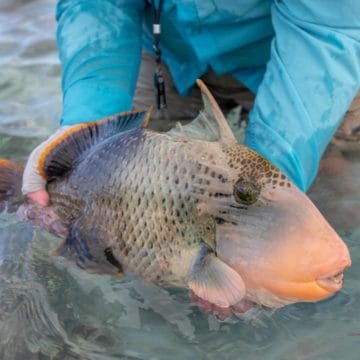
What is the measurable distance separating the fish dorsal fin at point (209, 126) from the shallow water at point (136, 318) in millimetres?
561

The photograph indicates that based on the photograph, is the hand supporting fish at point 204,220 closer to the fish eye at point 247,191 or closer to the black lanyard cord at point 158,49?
the fish eye at point 247,191

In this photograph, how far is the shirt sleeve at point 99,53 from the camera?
6.46 feet

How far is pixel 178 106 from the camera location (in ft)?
8.41

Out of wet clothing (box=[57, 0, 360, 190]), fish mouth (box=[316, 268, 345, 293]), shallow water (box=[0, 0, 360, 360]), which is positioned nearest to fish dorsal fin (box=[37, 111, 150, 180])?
wet clothing (box=[57, 0, 360, 190])

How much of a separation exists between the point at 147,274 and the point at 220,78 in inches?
43.5

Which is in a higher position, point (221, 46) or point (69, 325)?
point (221, 46)

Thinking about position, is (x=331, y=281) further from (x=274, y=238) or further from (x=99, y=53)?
(x=99, y=53)

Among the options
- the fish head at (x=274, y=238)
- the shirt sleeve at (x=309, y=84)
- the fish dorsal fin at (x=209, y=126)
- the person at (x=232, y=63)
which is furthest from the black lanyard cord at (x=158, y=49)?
the fish head at (x=274, y=238)

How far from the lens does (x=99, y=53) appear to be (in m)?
2.07

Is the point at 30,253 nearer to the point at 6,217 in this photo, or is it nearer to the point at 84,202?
the point at 6,217

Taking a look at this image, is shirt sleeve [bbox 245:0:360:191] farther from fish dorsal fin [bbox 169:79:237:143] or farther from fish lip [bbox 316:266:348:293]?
fish lip [bbox 316:266:348:293]

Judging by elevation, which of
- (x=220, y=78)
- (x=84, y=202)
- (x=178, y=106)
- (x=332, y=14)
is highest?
(x=332, y=14)

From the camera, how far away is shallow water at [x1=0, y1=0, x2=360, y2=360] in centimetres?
163

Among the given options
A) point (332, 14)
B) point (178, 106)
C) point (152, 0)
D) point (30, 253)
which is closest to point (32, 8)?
point (178, 106)
